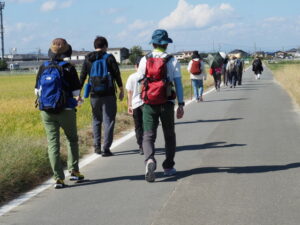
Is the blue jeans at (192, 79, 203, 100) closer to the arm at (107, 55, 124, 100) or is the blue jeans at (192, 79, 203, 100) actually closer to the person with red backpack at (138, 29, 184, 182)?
the arm at (107, 55, 124, 100)

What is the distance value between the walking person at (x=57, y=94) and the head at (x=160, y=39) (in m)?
1.02

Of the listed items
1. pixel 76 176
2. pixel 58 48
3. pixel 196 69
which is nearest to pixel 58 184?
pixel 76 176

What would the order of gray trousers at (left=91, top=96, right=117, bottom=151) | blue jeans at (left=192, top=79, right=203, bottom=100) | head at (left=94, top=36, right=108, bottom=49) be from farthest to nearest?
blue jeans at (left=192, top=79, right=203, bottom=100) → gray trousers at (left=91, top=96, right=117, bottom=151) → head at (left=94, top=36, right=108, bottom=49)

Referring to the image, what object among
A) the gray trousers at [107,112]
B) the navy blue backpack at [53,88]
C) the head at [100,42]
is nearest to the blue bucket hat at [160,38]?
the navy blue backpack at [53,88]

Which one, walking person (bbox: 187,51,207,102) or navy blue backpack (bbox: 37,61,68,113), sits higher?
navy blue backpack (bbox: 37,61,68,113)

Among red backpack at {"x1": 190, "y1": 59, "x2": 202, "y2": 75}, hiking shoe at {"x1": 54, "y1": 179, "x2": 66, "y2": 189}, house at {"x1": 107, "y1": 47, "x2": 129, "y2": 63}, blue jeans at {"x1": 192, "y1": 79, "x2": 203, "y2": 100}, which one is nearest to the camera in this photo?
hiking shoe at {"x1": 54, "y1": 179, "x2": 66, "y2": 189}

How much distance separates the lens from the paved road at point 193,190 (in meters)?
5.20

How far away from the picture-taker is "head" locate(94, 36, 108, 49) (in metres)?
8.46

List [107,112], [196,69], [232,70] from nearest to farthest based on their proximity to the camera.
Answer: [107,112] < [196,69] < [232,70]

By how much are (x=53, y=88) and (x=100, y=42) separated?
2212 mm

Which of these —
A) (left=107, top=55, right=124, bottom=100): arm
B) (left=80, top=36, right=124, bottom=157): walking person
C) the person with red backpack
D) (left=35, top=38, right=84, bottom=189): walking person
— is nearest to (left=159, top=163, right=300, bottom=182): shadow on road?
the person with red backpack

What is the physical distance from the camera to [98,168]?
784cm

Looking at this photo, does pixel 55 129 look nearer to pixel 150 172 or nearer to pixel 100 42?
pixel 150 172

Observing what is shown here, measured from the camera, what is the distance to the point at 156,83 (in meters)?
6.64
